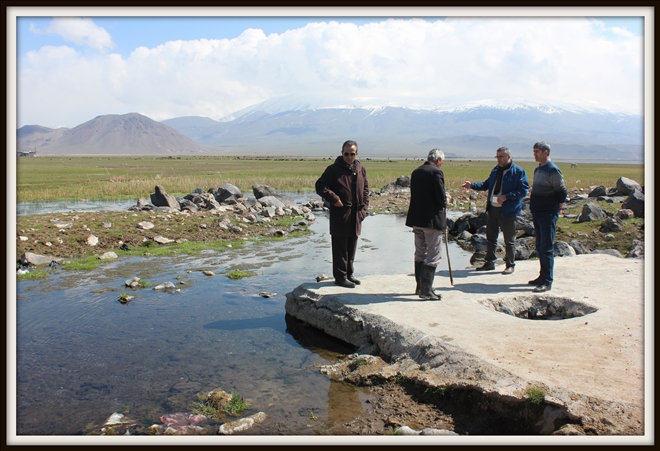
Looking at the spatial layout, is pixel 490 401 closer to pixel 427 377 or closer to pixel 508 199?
pixel 427 377

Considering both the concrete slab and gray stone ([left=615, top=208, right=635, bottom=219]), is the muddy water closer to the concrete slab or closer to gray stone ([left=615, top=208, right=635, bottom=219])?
the concrete slab

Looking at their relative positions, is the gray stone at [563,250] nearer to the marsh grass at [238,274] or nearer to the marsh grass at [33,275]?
the marsh grass at [238,274]

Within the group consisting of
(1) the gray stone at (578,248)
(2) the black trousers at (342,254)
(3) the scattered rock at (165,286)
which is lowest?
(3) the scattered rock at (165,286)

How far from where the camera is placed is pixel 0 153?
554cm

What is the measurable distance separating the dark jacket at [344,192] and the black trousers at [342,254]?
193 mm

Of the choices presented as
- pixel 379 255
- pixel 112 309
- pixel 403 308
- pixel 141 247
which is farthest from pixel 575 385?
pixel 141 247

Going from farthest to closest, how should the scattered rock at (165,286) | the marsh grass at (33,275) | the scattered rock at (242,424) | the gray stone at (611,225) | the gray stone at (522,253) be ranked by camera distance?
the gray stone at (611,225)
the gray stone at (522,253)
the marsh grass at (33,275)
the scattered rock at (165,286)
the scattered rock at (242,424)

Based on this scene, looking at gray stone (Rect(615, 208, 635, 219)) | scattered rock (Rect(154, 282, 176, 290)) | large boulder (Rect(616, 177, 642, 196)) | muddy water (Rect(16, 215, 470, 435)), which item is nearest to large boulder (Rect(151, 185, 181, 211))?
muddy water (Rect(16, 215, 470, 435))

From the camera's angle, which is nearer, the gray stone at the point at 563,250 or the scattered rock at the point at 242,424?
the scattered rock at the point at 242,424

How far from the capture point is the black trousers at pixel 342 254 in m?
9.48

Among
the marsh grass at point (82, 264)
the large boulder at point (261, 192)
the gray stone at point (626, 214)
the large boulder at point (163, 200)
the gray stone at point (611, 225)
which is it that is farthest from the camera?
the large boulder at point (261, 192)

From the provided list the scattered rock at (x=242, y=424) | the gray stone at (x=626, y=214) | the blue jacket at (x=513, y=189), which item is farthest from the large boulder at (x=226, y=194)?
the scattered rock at (x=242, y=424)

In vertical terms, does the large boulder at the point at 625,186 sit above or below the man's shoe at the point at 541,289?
above

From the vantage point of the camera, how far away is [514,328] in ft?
24.4
